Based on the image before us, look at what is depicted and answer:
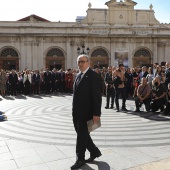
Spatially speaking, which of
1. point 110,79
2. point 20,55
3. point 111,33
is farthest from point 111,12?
point 110,79

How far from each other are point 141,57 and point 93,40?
6.54 metres

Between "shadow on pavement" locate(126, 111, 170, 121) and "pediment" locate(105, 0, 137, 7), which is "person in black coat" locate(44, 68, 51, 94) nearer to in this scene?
"shadow on pavement" locate(126, 111, 170, 121)

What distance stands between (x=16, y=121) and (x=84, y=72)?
463cm

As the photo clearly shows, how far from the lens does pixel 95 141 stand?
603 centimetres

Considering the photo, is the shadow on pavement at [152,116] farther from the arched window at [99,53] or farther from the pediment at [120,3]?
the pediment at [120,3]

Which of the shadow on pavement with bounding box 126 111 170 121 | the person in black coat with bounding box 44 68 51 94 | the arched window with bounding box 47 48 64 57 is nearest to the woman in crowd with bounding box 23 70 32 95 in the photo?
the person in black coat with bounding box 44 68 51 94

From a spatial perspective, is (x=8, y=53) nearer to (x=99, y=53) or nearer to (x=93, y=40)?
(x=93, y=40)

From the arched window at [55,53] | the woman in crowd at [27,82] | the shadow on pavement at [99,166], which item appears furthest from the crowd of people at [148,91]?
the arched window at [55,53]

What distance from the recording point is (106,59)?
31969 mm

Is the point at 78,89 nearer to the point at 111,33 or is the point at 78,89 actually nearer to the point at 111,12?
the point at 111,33

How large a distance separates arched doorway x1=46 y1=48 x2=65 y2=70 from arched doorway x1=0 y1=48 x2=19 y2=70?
3.72m

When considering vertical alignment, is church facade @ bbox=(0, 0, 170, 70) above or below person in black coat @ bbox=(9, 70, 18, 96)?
above

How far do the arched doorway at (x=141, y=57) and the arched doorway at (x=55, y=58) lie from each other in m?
9.11

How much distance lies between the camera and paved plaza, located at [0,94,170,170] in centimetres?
458
